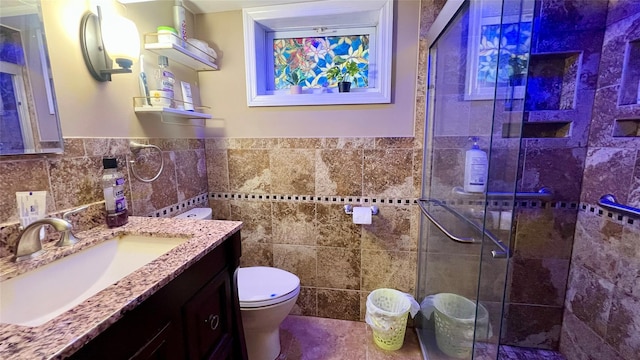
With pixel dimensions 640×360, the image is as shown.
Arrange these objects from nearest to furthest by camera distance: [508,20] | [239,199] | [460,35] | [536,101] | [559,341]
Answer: [508,20] → [460,35] → [536,101] → [559,341] → [239,199]

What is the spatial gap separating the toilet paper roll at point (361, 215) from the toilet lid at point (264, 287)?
487 millimetres

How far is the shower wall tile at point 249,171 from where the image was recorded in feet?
5.85

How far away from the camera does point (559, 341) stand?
156 cm

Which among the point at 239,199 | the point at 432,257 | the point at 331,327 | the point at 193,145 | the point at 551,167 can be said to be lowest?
the point at 331,327

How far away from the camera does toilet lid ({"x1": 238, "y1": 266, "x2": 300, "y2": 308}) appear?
1.30 m

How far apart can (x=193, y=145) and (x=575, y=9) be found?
7.11 feet

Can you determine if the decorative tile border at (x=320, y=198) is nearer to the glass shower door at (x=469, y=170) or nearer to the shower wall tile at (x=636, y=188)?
the glass shower door at (x=469, y=170)

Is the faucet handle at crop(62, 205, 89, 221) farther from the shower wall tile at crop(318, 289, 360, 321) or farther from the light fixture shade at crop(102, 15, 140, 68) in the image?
the shower wall tile at crop(318, 289, 360, 321)

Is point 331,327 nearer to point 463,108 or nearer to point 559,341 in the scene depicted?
point 559,341

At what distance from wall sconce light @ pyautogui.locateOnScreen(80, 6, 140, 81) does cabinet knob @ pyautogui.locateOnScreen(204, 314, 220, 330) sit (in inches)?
A: 38.9

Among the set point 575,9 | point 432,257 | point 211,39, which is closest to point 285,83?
point 211,39

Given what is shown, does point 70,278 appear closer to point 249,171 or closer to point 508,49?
point 249,171

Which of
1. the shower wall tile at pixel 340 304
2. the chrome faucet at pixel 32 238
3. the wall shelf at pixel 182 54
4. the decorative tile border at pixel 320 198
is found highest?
the wall shelf at pixel 182 54

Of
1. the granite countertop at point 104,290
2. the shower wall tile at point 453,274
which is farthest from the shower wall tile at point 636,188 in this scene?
the granite countertop at point 104,290
